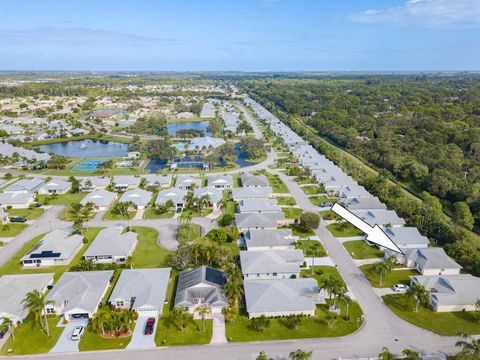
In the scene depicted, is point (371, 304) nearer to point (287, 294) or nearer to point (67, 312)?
point (287, 294)

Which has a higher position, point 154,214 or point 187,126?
point 187,126

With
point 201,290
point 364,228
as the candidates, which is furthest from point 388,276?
point 364,228

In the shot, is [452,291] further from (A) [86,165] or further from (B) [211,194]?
(A) [86,165]

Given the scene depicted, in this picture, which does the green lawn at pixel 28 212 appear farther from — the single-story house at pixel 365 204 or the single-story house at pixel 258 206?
the single-story house at pixel 365 204

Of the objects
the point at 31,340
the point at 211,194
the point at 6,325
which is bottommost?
the point at 31,340

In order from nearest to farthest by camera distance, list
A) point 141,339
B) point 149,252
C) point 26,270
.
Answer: point 141,339 < point 26,270 < point 149,252

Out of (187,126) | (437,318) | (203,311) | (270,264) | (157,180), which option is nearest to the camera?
(203,311)

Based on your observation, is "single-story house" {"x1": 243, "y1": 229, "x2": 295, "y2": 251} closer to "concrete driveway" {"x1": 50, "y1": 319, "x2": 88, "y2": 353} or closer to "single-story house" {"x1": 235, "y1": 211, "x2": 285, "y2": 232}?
"single-story house" {"x1": 235, "y1": 211, "x2": 285, "y2": 232}
